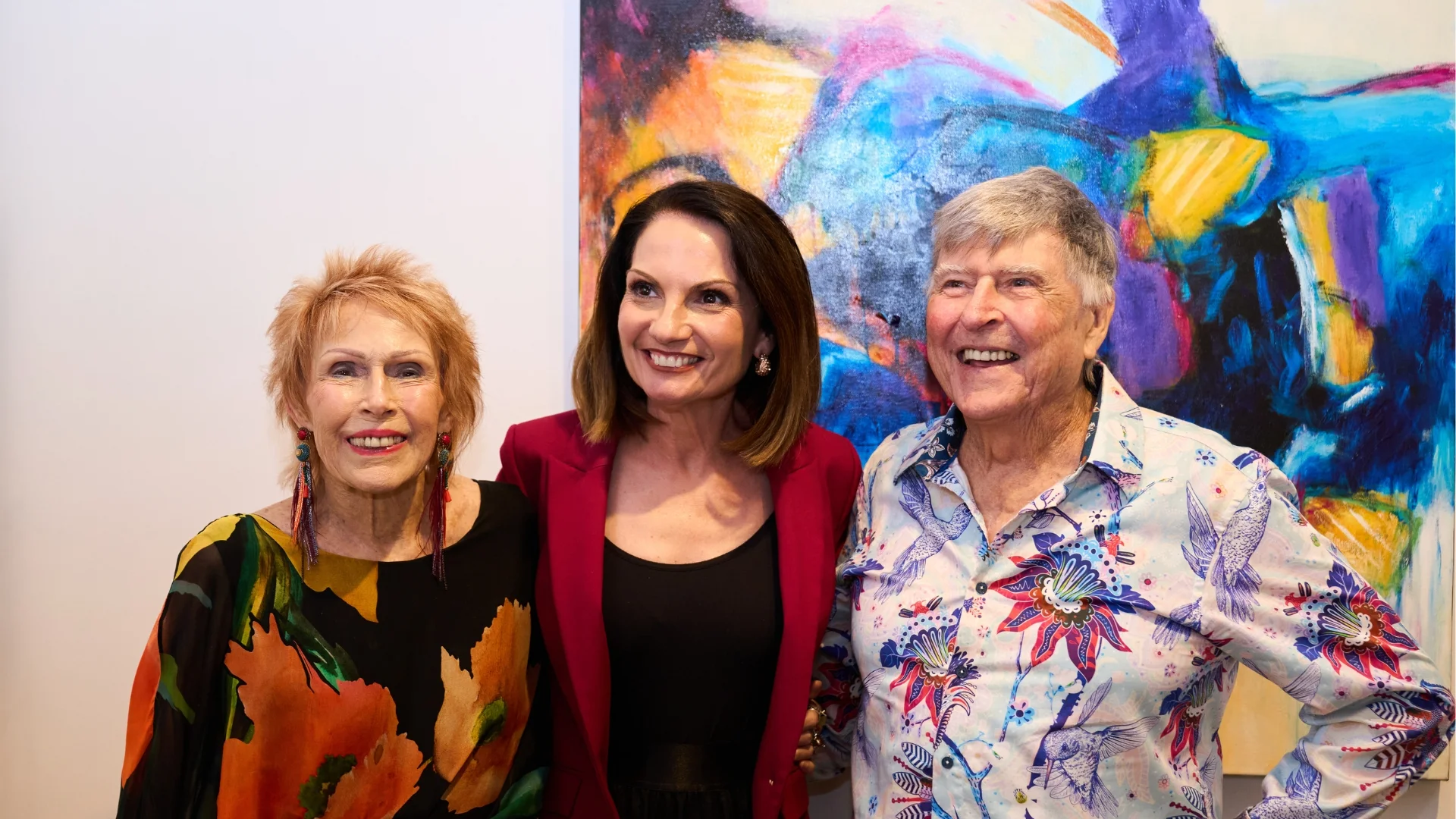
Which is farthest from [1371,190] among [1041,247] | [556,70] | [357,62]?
[357,62]

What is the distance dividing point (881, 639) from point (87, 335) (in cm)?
200

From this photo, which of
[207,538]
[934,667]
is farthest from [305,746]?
[934,667]

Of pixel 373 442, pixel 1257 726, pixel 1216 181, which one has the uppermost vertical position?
pixel 1216 181

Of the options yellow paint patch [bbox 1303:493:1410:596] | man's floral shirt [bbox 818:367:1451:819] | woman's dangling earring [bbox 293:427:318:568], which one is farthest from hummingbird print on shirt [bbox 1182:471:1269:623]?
woman's dangling earring [bbox 293:427:318:568]

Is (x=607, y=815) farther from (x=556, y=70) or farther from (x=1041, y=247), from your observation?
(x=556, y=70)

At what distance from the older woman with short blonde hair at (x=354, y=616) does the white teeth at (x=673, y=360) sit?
13.1 inches

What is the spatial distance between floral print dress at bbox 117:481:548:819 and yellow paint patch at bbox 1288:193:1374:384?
1770mm

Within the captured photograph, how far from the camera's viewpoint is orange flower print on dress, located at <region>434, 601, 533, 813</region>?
5.18 ft

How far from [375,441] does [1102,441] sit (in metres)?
1.14

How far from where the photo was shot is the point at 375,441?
1.52 meters

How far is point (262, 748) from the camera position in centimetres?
145

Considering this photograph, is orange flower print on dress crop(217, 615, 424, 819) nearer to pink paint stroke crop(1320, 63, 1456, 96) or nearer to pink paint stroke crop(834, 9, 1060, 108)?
pink paint stroke crop(834, 9, 1060, 108)

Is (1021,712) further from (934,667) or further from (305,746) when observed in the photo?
(305,746)

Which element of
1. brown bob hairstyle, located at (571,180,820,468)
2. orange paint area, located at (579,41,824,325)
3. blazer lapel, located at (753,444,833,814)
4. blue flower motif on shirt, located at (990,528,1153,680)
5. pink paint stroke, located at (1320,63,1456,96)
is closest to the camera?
blue flower motif on shirt, located at (990,528,1153,680)
